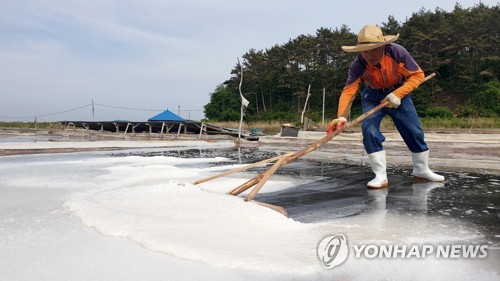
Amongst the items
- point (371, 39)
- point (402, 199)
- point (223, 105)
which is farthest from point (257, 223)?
point (223, 105)

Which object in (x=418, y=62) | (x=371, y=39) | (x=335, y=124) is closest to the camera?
(x=371, y=39)

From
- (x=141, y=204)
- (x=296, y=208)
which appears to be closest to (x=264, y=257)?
(x=296, y=208)

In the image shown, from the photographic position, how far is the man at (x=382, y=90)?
152 inches

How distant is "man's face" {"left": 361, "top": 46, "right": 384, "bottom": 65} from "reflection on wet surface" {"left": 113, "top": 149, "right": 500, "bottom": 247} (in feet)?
4.37

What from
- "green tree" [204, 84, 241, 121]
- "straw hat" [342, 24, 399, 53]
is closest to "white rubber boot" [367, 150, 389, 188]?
"straw hat" [342, 24, 399, 53]

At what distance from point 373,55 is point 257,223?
7.97 feet

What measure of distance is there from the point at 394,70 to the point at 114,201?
9.87 ft

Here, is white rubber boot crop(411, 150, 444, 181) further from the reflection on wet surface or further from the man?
the reflection on wet surface

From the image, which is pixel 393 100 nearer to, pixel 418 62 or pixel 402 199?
pixel 402 199

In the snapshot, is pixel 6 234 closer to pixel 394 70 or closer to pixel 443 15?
pixel 394 70

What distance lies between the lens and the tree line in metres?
30.6

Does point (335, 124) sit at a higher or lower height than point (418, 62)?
lower

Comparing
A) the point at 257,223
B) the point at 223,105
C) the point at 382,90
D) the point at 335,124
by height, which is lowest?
the point at 257,223

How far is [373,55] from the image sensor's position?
3.90m
